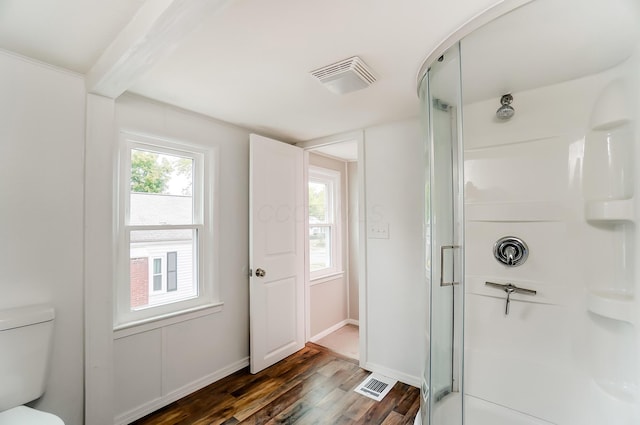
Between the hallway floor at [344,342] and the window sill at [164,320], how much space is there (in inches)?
52.2

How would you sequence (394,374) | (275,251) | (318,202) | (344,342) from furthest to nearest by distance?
(318,202) → (344,342) → (275,251) → (394,374)

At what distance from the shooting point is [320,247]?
147 inches

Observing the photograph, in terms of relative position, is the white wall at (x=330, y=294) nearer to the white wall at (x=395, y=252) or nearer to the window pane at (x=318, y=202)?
the window pane at (x=318, y=202)

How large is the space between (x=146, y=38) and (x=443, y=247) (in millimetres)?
1665

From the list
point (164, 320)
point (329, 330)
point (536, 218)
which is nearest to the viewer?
point (536, 218)

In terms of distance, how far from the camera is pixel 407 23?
1245 mm

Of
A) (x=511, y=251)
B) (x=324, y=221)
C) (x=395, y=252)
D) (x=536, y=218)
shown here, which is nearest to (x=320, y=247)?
(x=324, y=221)

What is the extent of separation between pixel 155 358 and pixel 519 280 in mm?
2450

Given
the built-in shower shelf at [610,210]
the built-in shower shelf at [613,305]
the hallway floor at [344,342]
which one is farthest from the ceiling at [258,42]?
the hallway floor at [344,342]

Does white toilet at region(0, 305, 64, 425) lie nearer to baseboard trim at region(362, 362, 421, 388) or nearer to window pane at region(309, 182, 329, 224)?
baseboard trim at region(362, 362, 421, 388)

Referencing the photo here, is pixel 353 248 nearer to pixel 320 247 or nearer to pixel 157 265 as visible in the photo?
pixel 320 247

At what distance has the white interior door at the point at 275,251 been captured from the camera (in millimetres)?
2543

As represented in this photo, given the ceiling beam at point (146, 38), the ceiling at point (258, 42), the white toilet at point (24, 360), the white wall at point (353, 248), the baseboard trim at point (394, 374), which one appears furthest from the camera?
the white wall at point (353, 248)

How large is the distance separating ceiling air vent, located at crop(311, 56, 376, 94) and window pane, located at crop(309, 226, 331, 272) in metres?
2.10
